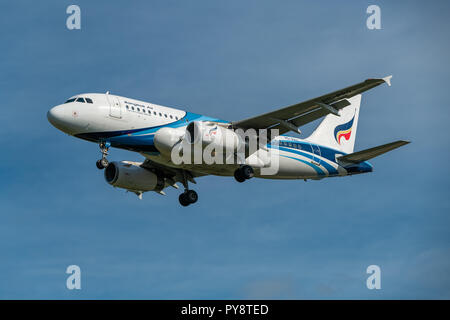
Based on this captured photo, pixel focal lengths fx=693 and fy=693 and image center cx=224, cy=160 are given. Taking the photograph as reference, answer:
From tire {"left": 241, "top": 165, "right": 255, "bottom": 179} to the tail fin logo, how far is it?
34.1ft

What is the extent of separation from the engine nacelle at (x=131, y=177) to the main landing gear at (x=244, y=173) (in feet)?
21.2

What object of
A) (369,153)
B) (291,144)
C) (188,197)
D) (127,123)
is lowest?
(188,197)

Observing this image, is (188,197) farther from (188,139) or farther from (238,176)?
(188,139)

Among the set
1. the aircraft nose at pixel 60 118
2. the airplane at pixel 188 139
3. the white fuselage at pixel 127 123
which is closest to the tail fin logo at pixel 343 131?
the airplane at pixel 188 139

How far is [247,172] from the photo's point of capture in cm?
4162

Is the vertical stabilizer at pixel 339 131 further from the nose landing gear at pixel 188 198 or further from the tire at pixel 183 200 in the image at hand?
the tire at pixel 183 200

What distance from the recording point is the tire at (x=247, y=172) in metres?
41.6

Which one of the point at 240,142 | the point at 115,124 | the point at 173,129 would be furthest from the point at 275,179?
the point at 115,124

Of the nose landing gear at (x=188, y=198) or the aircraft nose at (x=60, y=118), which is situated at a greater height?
the aircraft nose at (x=60, y=118)

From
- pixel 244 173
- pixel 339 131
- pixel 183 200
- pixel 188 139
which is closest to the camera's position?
pixel 188 139

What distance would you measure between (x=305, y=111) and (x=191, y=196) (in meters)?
9.96

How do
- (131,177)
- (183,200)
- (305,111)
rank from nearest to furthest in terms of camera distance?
(305,111), (131,177), (183,200)

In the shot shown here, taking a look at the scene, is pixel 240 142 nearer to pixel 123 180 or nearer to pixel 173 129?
pixel 173 129

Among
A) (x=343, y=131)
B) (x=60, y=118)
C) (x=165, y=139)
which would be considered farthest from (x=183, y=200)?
(x=343, y=131)
